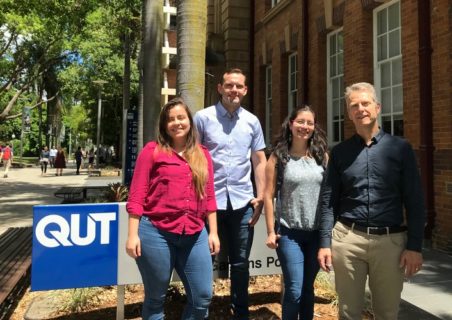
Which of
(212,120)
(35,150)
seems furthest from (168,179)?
(35,150)

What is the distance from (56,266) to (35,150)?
89.3 meters

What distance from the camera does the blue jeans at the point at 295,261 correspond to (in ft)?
10.8

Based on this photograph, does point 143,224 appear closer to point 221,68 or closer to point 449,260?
point 449,260

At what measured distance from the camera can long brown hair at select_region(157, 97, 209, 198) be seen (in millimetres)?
3037

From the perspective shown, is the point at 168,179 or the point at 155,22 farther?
the point at 155,22

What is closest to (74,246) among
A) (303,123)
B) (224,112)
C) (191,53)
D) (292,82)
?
(224,112)

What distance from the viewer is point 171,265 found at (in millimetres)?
3025

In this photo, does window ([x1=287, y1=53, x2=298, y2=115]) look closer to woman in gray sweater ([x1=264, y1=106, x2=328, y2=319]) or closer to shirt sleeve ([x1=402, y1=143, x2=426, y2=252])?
woman in gray sweater ([x1=264, y1=106, x2=328, y2=319])

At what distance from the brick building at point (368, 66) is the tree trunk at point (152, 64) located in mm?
3632

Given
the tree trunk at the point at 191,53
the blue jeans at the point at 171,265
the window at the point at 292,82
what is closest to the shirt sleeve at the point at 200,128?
the blue jeans at the point at 171,265

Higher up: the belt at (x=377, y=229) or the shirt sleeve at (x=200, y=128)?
the shirt sleeve at (x=200, y=128)

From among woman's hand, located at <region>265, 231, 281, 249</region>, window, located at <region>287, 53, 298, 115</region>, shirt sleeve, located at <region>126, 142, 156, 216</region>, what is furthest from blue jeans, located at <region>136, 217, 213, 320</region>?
window, located at <region>287, 53, 298, 115</region>

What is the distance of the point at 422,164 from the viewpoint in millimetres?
6957

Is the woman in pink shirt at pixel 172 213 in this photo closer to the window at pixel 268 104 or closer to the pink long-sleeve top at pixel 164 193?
the pink long-sleeve top at pixel 164 193
